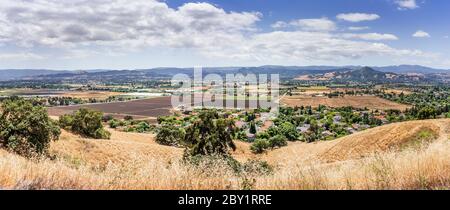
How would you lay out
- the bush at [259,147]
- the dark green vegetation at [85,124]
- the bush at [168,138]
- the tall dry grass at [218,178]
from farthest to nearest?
the bush at [168,138]
the bush at [259,147]
the dark green vegetation at [85,124]
the tall dry grass at [218,178]

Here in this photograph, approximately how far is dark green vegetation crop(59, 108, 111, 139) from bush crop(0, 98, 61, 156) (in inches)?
776

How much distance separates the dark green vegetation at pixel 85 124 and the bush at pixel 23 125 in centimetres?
1971

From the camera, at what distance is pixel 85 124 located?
1919 inches

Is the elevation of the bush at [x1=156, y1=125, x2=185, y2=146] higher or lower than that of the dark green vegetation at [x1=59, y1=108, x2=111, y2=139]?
lower

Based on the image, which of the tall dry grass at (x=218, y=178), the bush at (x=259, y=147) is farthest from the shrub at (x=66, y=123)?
the tall dry grass at (x=218, y=178)

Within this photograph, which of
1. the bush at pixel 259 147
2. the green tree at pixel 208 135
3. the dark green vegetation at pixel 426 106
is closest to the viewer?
the green tree at pixel 208 135

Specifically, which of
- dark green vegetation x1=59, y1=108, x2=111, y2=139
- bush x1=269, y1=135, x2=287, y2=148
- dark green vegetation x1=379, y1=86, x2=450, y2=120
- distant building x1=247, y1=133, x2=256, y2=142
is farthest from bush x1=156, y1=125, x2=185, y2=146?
dark green vegetation x1=379, y1=86, x2=450, y2=120

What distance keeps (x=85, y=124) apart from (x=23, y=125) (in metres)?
22.6

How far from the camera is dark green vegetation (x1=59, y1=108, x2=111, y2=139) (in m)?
47.9

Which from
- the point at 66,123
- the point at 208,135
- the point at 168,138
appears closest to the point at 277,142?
the point at 168,138

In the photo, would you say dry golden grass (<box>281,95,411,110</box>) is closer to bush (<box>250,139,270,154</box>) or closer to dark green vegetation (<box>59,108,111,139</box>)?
bush (<box>250,139,270,154</box>)

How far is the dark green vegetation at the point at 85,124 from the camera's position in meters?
47.9

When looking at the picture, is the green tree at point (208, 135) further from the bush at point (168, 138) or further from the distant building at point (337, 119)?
the distant building at point (337, 119)
